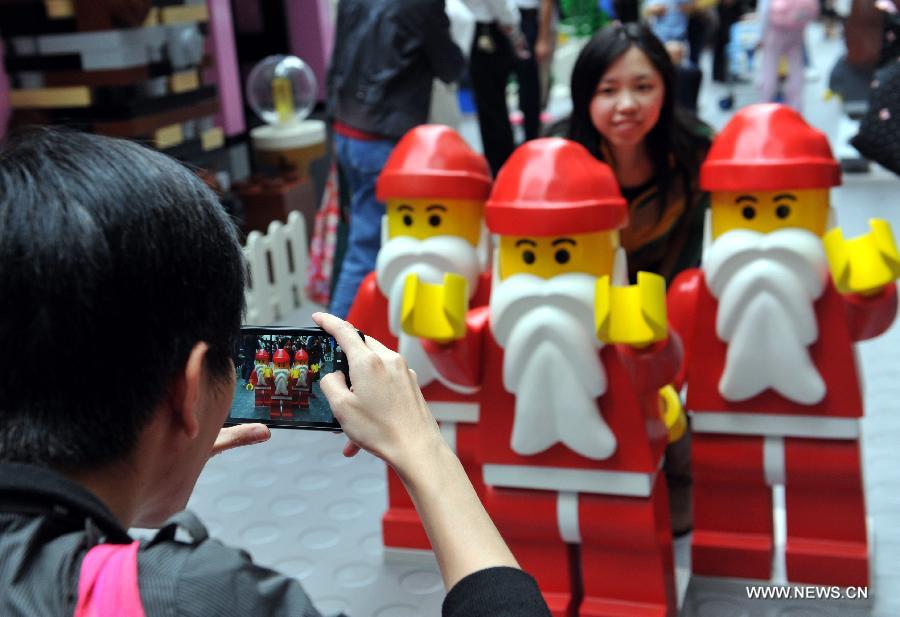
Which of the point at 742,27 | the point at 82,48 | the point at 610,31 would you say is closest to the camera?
the point at 610,31

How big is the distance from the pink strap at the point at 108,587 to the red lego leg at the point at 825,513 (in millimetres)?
1628

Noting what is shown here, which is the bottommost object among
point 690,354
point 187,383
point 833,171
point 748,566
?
point 748,566

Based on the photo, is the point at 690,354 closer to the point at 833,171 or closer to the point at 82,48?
the point at 833,171

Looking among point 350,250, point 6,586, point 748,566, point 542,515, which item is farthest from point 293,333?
point 350,250

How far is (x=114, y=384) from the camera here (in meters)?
0.76

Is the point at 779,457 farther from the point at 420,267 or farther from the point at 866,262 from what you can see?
the point at 420,267

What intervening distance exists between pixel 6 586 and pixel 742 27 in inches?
370

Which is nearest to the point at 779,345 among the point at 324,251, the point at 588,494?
the point at 588,494

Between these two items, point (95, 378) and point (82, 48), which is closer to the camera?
point (95, 378)

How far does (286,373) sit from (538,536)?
112 cm

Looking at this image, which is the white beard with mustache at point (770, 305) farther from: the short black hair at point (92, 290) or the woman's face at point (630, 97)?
the short black hair at point (92, 290)

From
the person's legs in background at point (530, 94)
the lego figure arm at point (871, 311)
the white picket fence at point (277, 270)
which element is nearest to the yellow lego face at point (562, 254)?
the lego figure arm at point (871, 311)

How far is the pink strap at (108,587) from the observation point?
705 millimetres

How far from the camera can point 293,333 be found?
101cm
